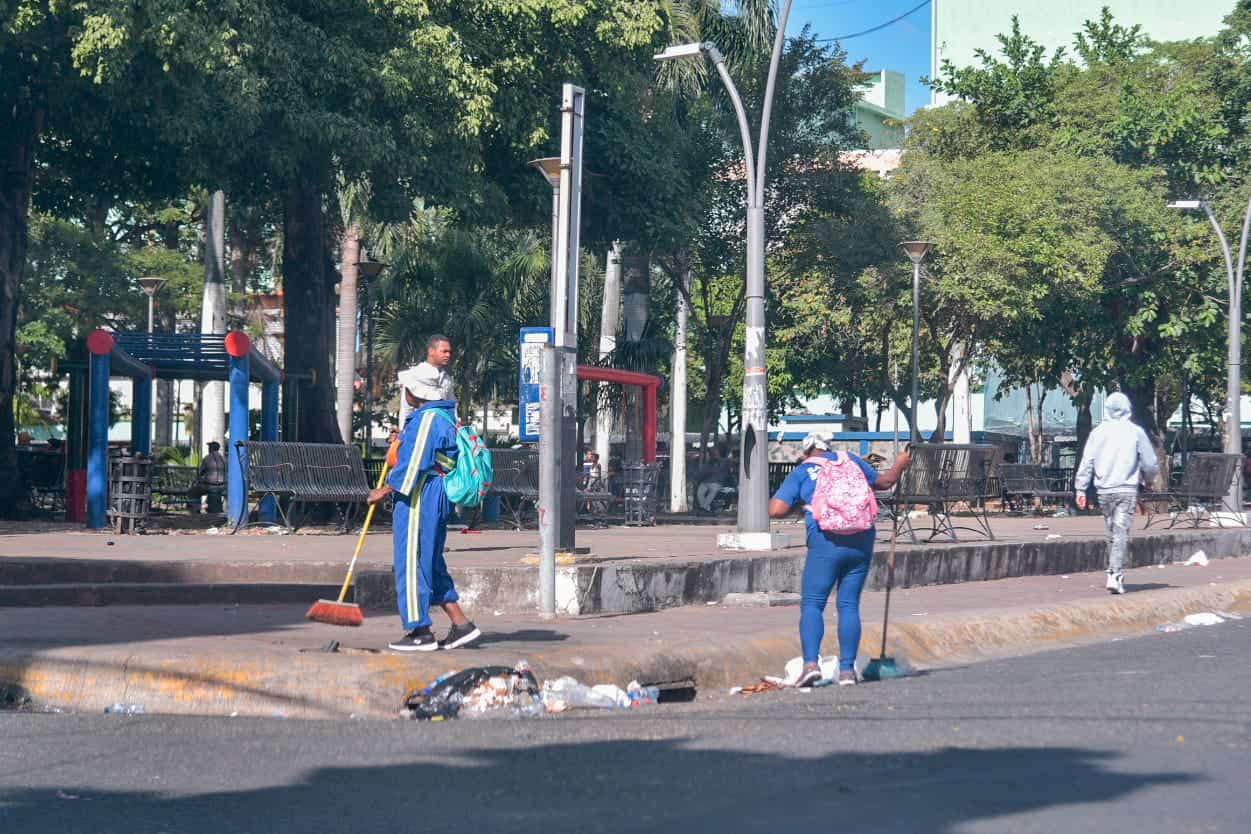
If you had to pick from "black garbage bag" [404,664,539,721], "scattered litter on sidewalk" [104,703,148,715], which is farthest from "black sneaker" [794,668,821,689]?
"scattered litter on sidewalk" [104,703,148,715]

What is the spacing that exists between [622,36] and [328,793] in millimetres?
17118

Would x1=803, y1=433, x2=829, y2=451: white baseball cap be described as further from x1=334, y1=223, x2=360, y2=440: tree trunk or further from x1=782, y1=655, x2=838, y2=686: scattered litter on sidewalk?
x1=334, y1=223, x2=360, y2=440: tree trunk

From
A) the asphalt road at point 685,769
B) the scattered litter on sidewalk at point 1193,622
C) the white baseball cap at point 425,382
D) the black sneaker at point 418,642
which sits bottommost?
Answer: the scattered litter on sidewalk at point 1193,622

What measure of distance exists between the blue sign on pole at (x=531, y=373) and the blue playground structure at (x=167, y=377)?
3.80 metres

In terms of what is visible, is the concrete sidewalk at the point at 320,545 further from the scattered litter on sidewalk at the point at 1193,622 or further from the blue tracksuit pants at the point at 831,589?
the blue tracksuit pants at the point at 831,589

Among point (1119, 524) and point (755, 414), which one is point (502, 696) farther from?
point (755, 414)

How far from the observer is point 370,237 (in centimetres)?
3928

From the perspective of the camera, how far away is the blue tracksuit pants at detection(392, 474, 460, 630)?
8266 millimetres

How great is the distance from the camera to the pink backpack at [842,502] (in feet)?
27.2

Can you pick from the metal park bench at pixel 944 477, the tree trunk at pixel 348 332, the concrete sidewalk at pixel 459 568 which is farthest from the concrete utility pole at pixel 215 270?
the metal park bench at pixel 944 477

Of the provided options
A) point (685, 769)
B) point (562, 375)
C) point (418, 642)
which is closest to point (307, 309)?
point (562, 375)

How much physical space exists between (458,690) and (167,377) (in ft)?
51.9

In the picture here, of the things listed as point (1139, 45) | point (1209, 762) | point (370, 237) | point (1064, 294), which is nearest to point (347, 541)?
point (1209, 762)

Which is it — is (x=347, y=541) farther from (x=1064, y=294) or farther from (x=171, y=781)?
(x=1064, y=294)
